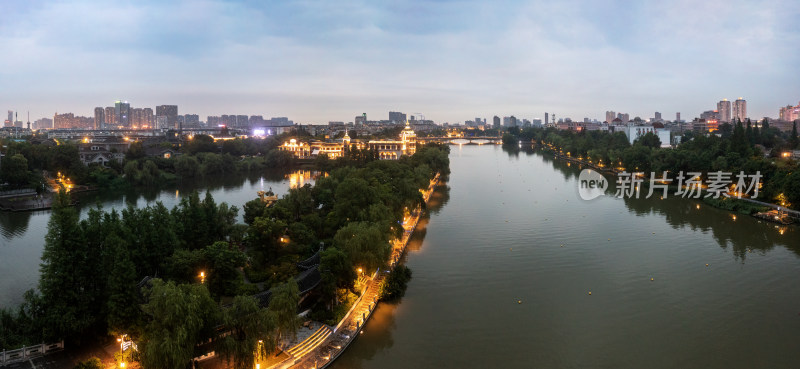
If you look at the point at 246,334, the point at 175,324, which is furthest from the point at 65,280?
the point at 246,334

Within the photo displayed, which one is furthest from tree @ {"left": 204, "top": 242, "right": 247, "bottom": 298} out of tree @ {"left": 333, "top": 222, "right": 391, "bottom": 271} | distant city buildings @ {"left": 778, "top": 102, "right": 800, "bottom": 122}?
distant city buildings @ {"left": 778, "top": 102, "right": 800, "bottom": 122}

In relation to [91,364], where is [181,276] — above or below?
above

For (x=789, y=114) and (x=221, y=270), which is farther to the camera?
(x=789, y=114)

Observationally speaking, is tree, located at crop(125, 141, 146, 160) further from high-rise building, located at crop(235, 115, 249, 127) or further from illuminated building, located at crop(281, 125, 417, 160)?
high-rise building, located at crop(235, 115, 249, 127)

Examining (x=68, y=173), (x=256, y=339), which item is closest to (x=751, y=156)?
(x=256, y=339)

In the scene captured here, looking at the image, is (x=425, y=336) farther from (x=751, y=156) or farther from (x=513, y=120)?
(x=513, y=120)

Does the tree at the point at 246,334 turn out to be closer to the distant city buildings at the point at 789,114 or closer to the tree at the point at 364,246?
the tree at the point at 364,246

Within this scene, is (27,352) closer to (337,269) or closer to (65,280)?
(65,280)
